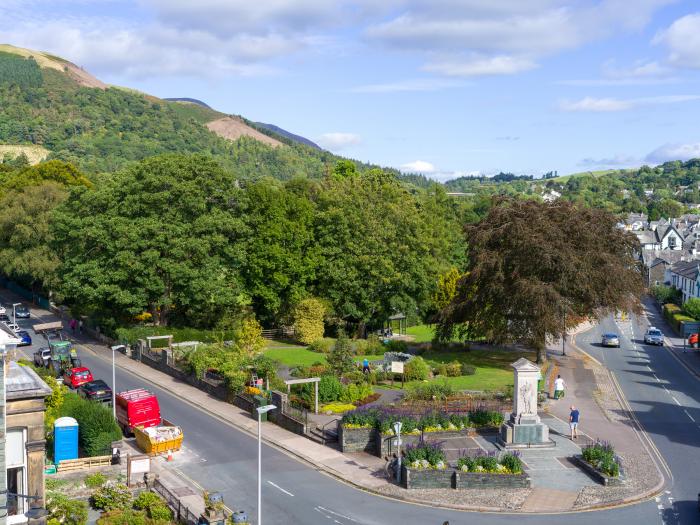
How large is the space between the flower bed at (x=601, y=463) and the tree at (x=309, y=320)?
2963 centimetres

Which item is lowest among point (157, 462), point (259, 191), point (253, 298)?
point (157, 462)

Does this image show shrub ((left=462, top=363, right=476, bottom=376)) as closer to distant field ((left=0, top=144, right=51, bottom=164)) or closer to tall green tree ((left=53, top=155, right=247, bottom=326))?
tall green tree ((left=53, top=155, right=247, bottom=326))

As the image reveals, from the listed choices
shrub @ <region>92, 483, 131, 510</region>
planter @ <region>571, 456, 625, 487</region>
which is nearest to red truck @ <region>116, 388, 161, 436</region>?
shrub @ <region>92, 483, 131, 510</region>

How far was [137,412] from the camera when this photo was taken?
33250 millimetres

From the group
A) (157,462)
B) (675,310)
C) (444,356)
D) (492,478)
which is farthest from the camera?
(675,310)

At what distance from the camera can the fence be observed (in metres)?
22.5

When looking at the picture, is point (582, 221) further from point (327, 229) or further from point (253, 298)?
point (253, 298)

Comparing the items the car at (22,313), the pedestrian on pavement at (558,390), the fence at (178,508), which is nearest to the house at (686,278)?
the pedestrian on pavement at (558,390)

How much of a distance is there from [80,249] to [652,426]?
41.2 metres

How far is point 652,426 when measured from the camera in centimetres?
3497

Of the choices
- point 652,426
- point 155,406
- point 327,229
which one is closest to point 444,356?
point 327,229

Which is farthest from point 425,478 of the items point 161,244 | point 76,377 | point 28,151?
point 28,151

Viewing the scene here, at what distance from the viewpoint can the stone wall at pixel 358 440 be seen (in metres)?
31.1

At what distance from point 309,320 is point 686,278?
174 ft
